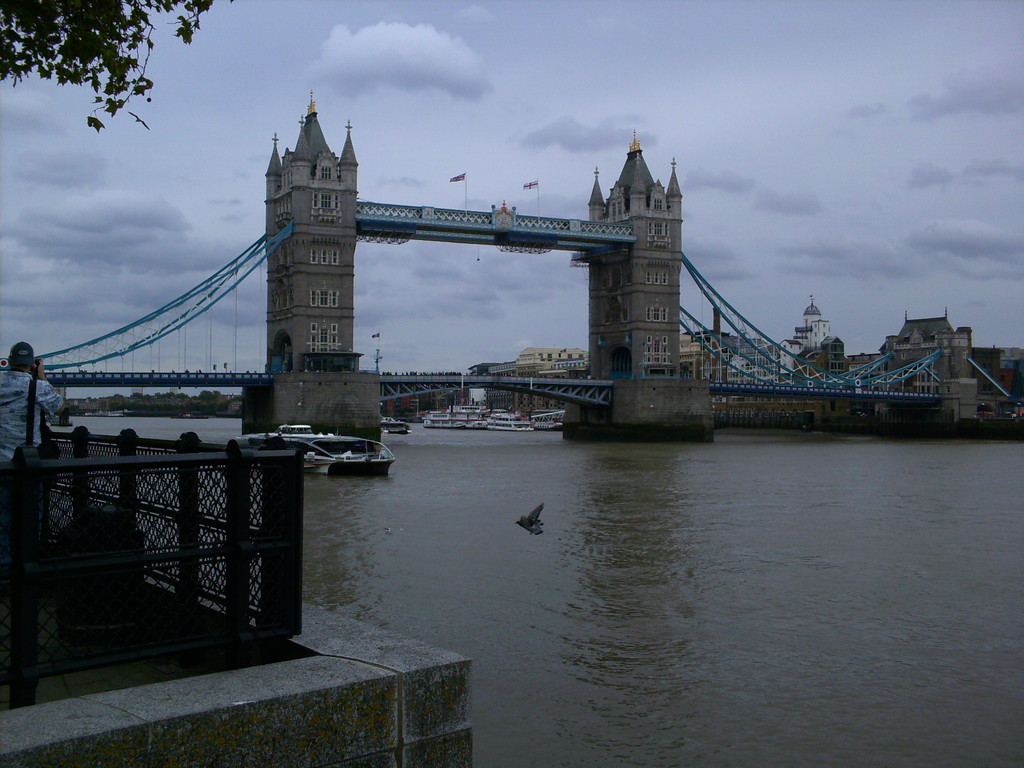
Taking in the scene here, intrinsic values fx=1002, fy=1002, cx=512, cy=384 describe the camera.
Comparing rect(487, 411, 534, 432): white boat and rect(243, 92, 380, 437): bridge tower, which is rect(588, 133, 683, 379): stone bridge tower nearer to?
rect(243, 92, 380, 437): bridge tower

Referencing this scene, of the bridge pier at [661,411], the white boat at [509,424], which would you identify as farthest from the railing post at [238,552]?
the white boat at [509,424]

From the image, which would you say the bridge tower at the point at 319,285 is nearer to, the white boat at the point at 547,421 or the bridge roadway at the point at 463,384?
the bridge roadway at the point at 463,384

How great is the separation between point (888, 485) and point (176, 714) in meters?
25.8

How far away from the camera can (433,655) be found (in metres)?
3.58

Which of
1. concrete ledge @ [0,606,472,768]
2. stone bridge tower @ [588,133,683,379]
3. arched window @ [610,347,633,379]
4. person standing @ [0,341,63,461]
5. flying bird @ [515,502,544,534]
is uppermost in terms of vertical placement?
stone bridge tower @ [588,133,683,379]

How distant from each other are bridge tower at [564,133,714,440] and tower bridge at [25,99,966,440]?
71 mm

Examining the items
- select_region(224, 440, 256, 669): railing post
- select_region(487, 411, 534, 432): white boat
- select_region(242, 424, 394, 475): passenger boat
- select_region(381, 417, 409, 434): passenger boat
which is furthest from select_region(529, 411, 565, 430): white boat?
select_region(224, 440, 256, 669): railing post

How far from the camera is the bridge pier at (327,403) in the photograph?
4434 cm

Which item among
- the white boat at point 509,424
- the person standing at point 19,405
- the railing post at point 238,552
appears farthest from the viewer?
the white boat at point 509,424

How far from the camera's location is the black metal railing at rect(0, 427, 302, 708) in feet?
11.0

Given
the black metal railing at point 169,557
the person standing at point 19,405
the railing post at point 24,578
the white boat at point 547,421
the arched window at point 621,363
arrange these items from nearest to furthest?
the railing post at point 24,578 < the black metal railing at point 169,557 < the person standing at point 19,405 < the arched window at point 621,363 < the white boat at point 547,421

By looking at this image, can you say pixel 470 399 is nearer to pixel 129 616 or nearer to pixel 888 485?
pixel 888 485

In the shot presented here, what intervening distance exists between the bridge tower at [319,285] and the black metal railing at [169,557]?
41.4m

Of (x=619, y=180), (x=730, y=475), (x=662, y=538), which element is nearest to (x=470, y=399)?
(x=619, y=180)
